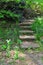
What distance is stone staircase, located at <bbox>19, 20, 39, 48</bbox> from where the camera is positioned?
7.35 meters

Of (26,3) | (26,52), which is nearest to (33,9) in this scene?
(26,3)

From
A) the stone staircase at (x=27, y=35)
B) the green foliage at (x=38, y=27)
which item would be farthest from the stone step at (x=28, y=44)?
the green foliage at (x=38, y=27)

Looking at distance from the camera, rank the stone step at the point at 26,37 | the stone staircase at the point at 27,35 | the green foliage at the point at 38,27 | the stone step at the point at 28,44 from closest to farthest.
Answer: the stone step at the point at 28,44 < the stone staircase at the point at 27,35 < the stone step at the point at 26,37 < the green foliage at the point at 38,27

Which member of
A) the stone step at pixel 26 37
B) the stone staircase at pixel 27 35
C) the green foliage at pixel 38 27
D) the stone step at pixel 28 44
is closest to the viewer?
the stone step at pixel 28 44

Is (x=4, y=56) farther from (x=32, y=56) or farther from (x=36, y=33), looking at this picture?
(x=36, y=33)

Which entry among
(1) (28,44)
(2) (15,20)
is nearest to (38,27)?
(2) (15,20)

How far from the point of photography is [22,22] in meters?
8.67

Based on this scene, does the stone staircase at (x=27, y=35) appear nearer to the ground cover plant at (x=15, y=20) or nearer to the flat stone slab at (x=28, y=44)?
the flat stone slab at (x=28, y=44)

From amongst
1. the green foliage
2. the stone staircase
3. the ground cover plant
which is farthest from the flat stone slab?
the green foliage

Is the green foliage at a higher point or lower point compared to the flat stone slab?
higher

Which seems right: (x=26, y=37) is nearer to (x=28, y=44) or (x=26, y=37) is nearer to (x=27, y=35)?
(x=27, y=35)

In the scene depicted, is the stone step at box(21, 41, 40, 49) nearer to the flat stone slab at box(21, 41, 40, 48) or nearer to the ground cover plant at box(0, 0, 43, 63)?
the flat stone slab at box(21, 41, 40, 48)

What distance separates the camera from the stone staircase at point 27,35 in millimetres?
7349

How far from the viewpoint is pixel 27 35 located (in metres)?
7.92
